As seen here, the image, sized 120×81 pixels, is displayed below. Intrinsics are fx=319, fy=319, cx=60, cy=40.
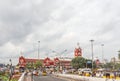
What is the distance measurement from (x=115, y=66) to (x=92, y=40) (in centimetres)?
8422

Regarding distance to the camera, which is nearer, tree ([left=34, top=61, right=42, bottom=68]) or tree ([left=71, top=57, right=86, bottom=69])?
tree ([left=71, top=57, right=86, bottom=69])

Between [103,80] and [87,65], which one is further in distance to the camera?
[87,65]

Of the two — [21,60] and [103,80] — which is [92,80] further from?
[21,60]

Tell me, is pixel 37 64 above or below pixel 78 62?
below

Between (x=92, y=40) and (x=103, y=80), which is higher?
(x=92, y=40)

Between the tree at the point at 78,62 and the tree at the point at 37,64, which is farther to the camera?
the tree at the point at 37,64

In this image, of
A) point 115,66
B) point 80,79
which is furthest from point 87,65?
point 80,79

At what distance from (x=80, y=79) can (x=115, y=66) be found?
12408 centimetres

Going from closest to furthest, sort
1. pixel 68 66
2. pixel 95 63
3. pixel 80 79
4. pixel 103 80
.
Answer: pixel 103 80, pixel 80 79, pixel 95 63, pixel 68 66

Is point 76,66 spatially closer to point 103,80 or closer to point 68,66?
point 68,66

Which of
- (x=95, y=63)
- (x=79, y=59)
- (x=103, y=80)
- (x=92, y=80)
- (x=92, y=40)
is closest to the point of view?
(x=103, y=80)

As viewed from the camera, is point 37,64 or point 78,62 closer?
point 78,62

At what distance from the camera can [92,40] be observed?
101625mm

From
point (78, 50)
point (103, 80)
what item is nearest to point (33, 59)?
point (78, 50)
